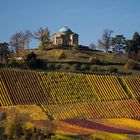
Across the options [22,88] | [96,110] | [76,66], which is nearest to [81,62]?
[76,66]

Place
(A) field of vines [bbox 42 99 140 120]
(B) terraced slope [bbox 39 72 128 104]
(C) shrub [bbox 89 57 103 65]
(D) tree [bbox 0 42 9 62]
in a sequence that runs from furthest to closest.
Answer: (D) tree [bbox 0 42 9 62]
(C) shrub [bbox 89 57 103 65]
(B) terraced slope [bbox 39 72 128 104]
(A) field of vines [bbox 42 99 140 120]

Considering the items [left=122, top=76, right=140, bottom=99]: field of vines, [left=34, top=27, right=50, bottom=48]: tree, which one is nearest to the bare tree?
[left=34, top=27, right=50, bottom=48]: tree

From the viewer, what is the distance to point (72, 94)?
1257 inches

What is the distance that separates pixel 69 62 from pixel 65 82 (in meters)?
31.1

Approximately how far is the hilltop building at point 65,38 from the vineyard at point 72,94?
166 feet

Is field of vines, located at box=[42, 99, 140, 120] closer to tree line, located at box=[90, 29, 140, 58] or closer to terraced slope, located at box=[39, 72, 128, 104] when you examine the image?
terraced slope, located at box=[39, 72, 128, 104]

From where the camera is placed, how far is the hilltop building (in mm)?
85375

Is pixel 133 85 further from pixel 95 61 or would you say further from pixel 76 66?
pixel 95 61

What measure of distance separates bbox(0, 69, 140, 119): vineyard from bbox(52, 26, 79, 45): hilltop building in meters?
50.5

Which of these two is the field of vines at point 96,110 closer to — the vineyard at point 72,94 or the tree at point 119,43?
the vineyard at point 72,94

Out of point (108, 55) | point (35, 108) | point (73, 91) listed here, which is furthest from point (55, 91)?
point (108, 55)

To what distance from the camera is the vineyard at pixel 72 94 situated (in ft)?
98.4

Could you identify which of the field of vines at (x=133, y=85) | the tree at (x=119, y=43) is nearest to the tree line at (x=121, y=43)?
the tree at (x=119, y=43)

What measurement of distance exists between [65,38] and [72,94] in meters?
54.6
